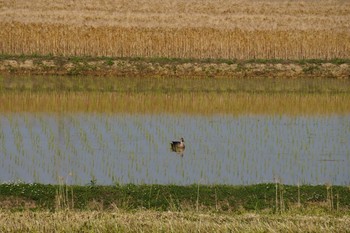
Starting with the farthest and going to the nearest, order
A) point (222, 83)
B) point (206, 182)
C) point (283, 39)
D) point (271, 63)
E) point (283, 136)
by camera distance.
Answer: point (283, 39)
point (271, 63)
point (222, 83)
point (283, 136)
point (206, 182)

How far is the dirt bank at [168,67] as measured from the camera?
113 feet

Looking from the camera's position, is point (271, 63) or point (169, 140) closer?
point (169, 140)

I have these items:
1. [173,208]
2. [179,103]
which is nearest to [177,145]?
[173,208]

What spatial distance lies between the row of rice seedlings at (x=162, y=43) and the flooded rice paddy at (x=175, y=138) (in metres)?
10.1

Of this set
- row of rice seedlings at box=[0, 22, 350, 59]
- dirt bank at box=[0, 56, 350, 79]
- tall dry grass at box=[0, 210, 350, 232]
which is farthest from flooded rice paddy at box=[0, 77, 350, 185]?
row of rice seedlings at box=[0, 22, 350, 59]

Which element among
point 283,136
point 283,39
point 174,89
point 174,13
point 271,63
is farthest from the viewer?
point 174,13

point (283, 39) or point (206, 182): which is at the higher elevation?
point (206, 182)

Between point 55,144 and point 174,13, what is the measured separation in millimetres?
27951

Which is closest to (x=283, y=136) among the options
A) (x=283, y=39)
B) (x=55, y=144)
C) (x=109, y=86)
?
(x=55, y=144)

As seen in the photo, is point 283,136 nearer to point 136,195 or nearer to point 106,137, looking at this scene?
point 106,137

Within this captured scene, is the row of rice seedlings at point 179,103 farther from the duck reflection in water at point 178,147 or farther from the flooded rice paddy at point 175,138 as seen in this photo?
the duck reflection in water at point 178,147

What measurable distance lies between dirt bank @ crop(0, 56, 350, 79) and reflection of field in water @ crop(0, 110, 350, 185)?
31.7 feet

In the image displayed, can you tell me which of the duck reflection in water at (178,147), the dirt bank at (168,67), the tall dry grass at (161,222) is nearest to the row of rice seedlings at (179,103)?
the duck reflection in water at (178,147)

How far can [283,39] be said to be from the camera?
40.3 meters
